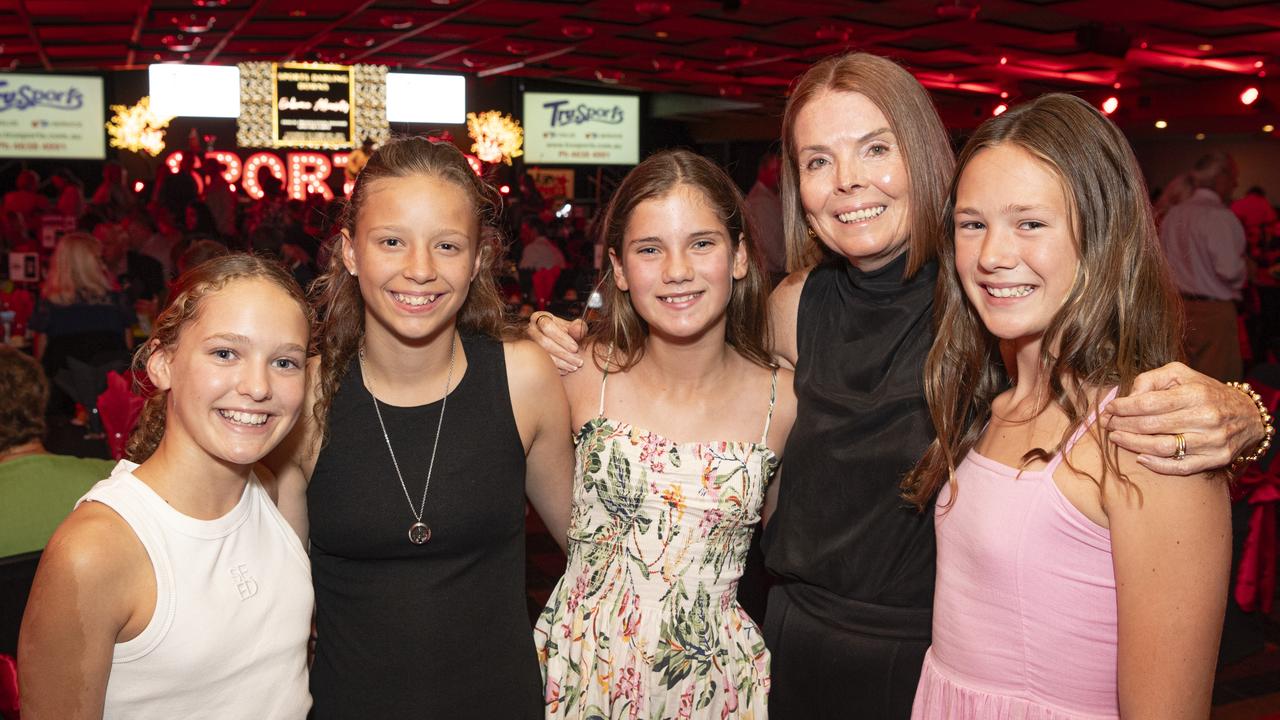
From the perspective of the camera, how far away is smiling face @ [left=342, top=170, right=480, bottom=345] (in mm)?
1812

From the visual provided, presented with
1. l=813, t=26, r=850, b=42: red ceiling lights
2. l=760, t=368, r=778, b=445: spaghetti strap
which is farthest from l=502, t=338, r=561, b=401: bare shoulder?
l=813, t=26, r=850, b=42: red ceiling lights

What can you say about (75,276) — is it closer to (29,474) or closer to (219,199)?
(29,474)

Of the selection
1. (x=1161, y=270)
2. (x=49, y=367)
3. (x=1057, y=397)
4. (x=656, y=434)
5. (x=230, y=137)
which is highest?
(x=230, y=137)

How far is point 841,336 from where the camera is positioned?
2.02 metres

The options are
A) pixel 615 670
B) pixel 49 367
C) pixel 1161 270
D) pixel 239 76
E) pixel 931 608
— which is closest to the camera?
pixel 1161 270

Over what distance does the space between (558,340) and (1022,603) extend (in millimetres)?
1145

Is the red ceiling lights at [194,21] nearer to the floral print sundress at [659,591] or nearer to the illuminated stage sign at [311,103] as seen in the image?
the illuminated stage sign at [311,103]

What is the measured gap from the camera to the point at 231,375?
59.9 inches

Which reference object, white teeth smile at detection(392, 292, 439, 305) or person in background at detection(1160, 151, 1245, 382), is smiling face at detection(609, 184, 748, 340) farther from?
person in background at detection(1160, 151, 1245, 382)

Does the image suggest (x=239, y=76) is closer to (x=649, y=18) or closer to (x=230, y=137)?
(x=230, y=137)

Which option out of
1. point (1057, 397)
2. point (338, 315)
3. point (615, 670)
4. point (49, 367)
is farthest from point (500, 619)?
point (49, 367)

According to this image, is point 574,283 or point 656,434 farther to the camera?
point 574,283

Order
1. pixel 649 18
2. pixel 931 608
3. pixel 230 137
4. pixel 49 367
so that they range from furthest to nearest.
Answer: pixel 230 137 < pixel 649 18 < pixel 49 367 < pixel 931 608

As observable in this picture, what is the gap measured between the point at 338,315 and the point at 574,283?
232 inches
